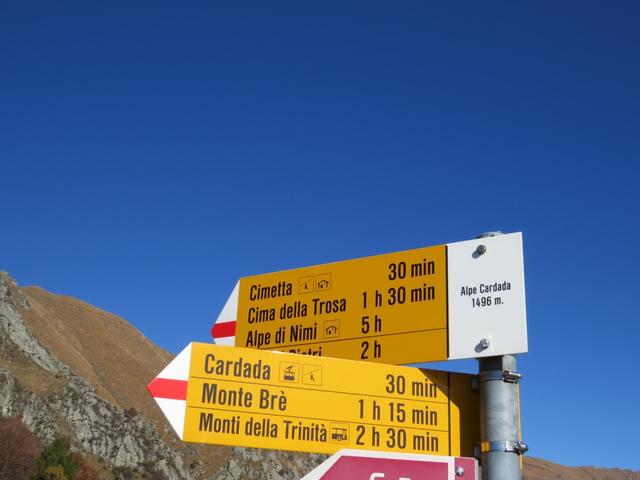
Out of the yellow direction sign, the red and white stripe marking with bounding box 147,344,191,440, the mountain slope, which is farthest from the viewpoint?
the mountain slope

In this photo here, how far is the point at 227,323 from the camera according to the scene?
6.75 m

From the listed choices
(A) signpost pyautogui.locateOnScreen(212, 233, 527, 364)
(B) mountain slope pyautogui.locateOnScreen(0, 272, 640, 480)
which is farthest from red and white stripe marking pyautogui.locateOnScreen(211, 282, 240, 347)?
(B) mountain slope pyautogui.locateOnScreen(0, 272, 640, 480)

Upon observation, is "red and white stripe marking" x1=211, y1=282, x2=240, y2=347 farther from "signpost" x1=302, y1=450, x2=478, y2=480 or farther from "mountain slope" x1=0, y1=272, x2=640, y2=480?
"mountain slope" x1=0, y1=272, x2=640, y2=480

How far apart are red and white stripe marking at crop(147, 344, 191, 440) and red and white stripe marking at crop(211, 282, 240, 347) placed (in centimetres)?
177

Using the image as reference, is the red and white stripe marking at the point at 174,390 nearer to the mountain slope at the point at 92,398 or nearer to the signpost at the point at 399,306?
the signpost at the point at 399,306

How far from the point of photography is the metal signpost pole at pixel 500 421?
456 cm

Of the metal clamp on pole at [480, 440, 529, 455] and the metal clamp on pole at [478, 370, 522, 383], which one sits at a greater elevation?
the metal clamp on pole at [478, 370, 522, 383]

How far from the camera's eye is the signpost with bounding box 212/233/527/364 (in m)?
5.00

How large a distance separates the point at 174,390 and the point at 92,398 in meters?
97.0

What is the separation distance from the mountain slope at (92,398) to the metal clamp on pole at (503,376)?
280ft

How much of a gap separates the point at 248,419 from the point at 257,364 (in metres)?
0.37

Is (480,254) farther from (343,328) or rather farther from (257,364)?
(257,364)

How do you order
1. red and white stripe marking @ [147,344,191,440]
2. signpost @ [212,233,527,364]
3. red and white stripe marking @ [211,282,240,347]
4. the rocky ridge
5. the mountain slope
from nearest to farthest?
red and white stripe marking @ [147,344,191,440]
signpost @ [212,233,527,364]
red and white stripe marking @ [211,282,240,347]
the rocky ridge
the mountain slope

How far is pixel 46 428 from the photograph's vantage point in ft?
275
